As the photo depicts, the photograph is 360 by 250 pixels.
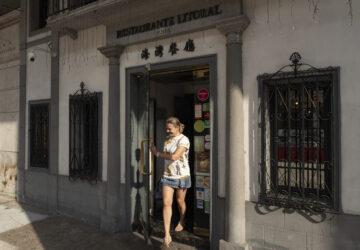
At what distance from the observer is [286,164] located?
12.8 ft

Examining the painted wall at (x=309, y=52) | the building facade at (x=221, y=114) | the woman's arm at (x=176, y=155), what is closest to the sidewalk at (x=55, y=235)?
the building facade at (x=221, y=114)

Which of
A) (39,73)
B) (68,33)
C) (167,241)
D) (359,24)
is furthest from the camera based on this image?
(39,73)

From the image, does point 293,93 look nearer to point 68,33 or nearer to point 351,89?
point 351,89

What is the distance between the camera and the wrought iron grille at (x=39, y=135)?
6750mm

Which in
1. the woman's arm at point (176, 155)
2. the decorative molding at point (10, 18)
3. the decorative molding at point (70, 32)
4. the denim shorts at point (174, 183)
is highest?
the decorative molding at point (10, 18)

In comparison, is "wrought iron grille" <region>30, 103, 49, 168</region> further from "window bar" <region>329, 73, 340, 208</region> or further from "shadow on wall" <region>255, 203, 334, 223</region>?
"window bar" <region>329, 73, 340, 208</region>

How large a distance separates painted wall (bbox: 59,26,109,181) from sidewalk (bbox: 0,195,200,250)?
39.7 inches

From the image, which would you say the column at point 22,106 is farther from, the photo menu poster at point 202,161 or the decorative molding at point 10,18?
the photo menu poster at point 202,161

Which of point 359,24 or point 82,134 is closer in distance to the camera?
point 359,24

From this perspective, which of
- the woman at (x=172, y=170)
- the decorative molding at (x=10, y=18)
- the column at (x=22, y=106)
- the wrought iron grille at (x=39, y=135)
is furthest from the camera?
the decorative molding at (x=10, y=18)

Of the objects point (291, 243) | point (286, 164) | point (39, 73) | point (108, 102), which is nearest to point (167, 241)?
point (291, 243)

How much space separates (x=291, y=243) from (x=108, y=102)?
374 centimetres

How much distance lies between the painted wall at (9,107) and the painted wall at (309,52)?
20.2 feet

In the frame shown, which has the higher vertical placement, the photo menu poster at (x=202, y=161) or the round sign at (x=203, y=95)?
the round sign at (x=203, y=95)
